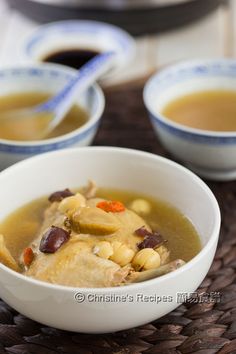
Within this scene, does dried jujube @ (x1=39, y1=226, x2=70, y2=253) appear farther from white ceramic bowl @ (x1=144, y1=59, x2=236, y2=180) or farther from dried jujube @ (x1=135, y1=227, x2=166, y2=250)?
white ceramic bowl @ (x1=144, y1=59, x2=236, y2=180)

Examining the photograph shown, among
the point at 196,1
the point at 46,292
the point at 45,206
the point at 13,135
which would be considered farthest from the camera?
the point at 196,1

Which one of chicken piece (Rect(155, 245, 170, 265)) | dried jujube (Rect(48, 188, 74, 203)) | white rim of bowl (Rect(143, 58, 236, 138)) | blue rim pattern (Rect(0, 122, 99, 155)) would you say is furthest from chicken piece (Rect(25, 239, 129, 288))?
white rim of bowl (Rect(143, 58, 236, 138))

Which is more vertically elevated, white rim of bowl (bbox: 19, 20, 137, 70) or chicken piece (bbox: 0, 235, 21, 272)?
chicken piece (bbox: 0, 235, 21, 272)

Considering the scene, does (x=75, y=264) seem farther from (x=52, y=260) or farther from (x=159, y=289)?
(x=159, y=289)

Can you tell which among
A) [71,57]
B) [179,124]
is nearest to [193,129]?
[179,124]

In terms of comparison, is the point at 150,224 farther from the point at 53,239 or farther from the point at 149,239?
the point at 53,239

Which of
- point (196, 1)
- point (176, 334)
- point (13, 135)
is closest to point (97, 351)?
point (176, 334)
